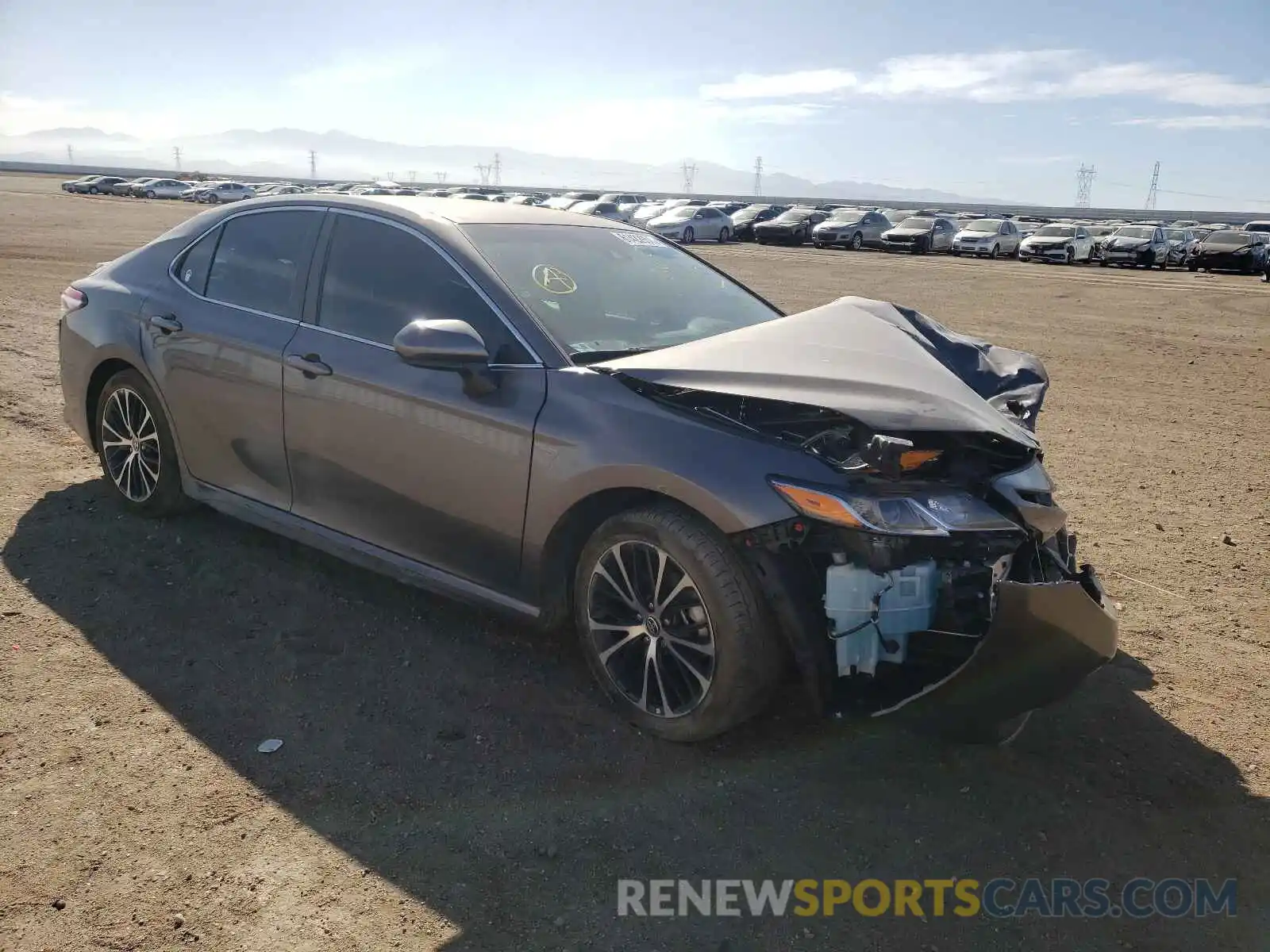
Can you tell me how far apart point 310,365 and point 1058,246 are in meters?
33.6

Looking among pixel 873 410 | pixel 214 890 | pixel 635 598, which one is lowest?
pixel 214 890

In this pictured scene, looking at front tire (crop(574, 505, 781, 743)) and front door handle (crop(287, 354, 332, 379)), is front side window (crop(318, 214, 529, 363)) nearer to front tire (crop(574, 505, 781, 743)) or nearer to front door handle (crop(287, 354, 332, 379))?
front door handle (crop(287, 354, 332, 379))

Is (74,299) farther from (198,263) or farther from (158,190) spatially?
(158,190)

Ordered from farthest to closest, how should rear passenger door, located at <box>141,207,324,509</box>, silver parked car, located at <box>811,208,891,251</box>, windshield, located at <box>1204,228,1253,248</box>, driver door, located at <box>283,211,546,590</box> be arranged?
silver parked car, located at <box>811,208,891,251</box> < windshield, located at <box>1204,228,1253,248</box> < rear passenger door, located at <box>141,207,324,509</box> < driver door, located at <box>283,211,546,590</box>

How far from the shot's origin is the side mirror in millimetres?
3301

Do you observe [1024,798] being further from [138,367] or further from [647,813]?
[138,367]

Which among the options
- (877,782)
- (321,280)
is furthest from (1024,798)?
(321,280)

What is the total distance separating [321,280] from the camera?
4.12 meters

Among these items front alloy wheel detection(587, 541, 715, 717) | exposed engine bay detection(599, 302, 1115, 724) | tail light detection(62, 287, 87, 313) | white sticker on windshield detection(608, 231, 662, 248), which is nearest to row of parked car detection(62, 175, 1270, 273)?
tail light detection(62, 287, 87, 313)

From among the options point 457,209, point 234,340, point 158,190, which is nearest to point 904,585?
point 457,209

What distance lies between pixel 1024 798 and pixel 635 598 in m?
1.37

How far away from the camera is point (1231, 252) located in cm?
2895

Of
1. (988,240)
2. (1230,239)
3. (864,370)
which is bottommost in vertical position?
(864,370)

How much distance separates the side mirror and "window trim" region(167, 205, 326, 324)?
103cm
